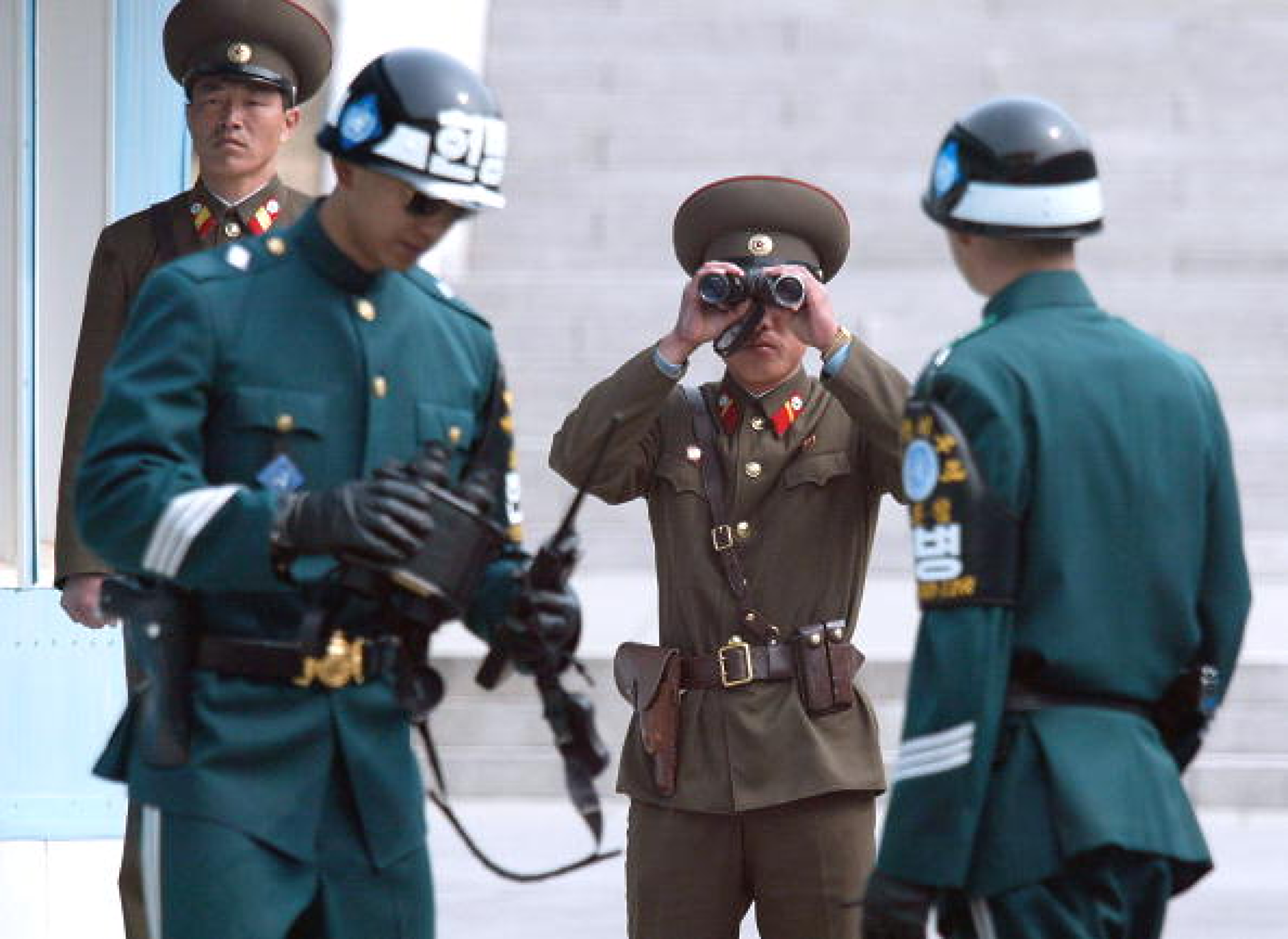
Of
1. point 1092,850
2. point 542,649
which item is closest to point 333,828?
point 542,649

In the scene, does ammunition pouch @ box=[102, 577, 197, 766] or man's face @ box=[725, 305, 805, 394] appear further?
man's face @ box=[725, 305, 805, 394]

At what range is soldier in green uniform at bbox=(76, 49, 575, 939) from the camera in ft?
12.6

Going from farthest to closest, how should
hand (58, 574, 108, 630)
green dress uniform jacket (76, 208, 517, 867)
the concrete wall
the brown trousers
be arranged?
the concrete wall → hand (58, 574, 108, 630) → the brown trousers → green dress uniform jacket (76, 208, 517, 867)

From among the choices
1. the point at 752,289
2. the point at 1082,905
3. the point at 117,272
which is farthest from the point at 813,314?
the point at 1082,905

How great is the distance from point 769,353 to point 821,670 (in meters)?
0.59

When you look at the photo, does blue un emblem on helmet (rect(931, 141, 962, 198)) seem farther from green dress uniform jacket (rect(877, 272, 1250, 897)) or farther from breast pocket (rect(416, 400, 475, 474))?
breast pocket (rect(416, 400, 475, 474))

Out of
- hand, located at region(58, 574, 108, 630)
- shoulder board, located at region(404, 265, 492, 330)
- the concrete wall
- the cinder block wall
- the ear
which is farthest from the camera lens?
the cinder block wall

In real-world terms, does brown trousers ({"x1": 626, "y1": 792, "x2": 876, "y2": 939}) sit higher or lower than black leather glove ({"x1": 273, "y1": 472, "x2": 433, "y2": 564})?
lower

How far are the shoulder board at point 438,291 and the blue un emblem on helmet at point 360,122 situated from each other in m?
0.27

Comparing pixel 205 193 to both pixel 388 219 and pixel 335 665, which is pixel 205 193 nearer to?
pixel 388 219

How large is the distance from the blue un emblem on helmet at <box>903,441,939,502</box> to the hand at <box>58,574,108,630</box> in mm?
2003

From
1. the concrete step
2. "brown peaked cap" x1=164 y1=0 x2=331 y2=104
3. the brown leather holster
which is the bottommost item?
the concrete step

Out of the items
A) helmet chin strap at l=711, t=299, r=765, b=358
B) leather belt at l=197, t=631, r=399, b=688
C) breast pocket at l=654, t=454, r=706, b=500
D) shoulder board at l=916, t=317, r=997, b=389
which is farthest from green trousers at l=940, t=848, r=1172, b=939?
helmet chin strap at l=711, t=299, r=765, b=358

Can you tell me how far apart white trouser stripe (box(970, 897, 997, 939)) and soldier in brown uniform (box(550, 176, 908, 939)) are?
3.73 feet
